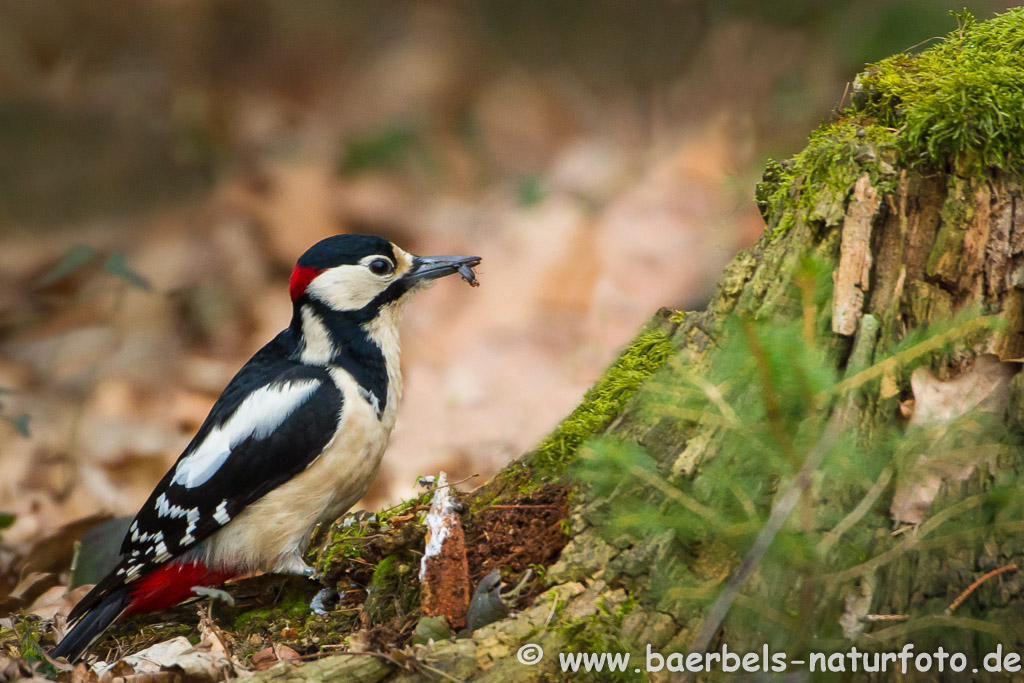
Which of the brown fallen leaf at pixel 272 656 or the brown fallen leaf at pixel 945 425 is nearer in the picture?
the brown fallen leaf at pixel 945 425

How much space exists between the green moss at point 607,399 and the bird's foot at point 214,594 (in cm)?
101

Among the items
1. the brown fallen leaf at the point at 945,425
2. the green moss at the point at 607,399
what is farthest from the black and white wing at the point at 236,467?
the brown fallen leaf at the point at 945,425

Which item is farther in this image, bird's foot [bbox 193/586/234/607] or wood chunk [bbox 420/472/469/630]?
bird's foot [bbox 193/586/234/607]

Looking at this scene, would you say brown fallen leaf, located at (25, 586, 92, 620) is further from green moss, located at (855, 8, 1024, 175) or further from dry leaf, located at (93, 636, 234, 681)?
green moss, located at (855, 8, 1024, 175)

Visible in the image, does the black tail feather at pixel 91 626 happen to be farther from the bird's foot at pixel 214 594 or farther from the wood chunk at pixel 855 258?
the wood chunk at pixel 855 258

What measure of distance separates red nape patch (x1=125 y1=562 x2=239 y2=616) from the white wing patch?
28 centimetres

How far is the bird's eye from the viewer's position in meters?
3.36

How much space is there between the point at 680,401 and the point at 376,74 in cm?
617

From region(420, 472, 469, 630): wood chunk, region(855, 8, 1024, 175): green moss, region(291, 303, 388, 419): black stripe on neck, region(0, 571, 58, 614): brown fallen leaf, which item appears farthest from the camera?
region(0, 571, 58, 614): brown fallen leaf

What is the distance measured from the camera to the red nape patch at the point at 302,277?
3318mm

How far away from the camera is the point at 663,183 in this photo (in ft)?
19.4

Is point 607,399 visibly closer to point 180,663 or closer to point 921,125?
point 921,125

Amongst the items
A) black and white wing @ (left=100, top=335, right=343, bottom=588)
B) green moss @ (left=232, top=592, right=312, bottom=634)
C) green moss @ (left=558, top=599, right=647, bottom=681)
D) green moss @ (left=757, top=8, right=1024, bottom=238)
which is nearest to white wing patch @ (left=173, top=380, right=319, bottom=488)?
black and white wing @ (left=100, top=335, right=343, bottom=588)

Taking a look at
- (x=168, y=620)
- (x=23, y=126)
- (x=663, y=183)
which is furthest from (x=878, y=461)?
(x=23, y=126)
